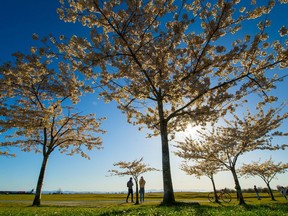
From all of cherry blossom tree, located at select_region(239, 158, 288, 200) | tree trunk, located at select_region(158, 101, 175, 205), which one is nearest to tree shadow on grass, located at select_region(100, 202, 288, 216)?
tree trunk, located at select_region(158, 101, 175, 205)

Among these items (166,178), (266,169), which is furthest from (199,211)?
(266,169)

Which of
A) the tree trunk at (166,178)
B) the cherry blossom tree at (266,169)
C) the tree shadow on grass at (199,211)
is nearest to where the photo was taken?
the tree shadow on grass at (199,211)

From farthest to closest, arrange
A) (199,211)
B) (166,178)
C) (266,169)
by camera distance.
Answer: (266,169) → (166,178) → (199,211)

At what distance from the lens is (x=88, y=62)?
1452cm

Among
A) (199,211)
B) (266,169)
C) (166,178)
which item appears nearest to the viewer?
(199,211)

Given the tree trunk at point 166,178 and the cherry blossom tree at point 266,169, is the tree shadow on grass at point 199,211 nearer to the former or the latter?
the tree trunk at point 166,178

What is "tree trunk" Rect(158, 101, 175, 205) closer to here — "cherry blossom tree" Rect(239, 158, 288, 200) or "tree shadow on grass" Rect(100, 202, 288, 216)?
"tree shadow on grass" Rect(100, 202, 288, 216)

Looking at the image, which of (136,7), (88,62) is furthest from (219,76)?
(88,62)

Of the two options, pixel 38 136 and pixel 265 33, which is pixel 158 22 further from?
pixel 38 136

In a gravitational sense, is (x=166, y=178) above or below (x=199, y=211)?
above

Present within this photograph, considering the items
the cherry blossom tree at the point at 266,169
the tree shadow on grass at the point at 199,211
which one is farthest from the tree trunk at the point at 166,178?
the cherry blossom tree at the point at 266,169

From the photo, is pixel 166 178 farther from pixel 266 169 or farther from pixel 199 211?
pixel 266 169

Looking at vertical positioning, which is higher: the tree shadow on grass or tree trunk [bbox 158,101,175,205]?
tree trunk [bbox 158,101,175,205]

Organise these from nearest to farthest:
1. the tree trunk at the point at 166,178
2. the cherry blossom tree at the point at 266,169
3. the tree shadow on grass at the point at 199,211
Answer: the tree shadow on grass at the point at 199,211, the tree trunk at the point at 166,178, the cherry blossom tree at the point at 266,169
